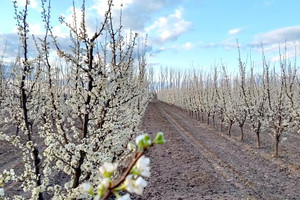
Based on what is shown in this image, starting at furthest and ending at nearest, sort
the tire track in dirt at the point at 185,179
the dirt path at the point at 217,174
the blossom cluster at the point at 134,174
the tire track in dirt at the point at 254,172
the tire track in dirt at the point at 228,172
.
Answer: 1. the tire track in dirt at the point at 228,172
2. the tire track in dirt at the point at 254,172
3. the dirt path at the point at 217,174
4. the tire track in dirt at the point at 185,179
5. the blossom cluster at the point at 134,174

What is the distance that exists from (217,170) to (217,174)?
1.64 ft

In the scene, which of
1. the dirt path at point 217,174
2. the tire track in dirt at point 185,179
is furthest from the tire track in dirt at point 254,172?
the tire track in dirt at point 185,179

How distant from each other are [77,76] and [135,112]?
4.33 m

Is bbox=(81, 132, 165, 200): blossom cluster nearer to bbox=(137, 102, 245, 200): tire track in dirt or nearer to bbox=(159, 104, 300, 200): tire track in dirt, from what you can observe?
bbox=(137, 102, 245, 200): tire track in dirt

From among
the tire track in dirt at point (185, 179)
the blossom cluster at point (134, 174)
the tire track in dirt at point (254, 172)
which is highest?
the blossom cluster at point (134, 174)

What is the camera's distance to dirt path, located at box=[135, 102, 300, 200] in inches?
313

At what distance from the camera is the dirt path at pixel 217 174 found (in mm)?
7957

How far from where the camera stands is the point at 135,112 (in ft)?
29.3

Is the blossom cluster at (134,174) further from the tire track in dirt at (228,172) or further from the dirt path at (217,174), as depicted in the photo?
the tire track in dirt at (228,172)

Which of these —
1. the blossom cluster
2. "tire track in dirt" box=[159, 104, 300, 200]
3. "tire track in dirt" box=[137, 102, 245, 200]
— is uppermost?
the blossom cluster

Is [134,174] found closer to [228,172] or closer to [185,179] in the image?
[185,179]

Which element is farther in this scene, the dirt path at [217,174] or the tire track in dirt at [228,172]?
the tire track in dirt at [228,172]

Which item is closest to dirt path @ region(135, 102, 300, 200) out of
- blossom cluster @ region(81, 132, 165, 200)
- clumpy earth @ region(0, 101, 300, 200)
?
clumpy earth @ region(0, 101, 300, 200)

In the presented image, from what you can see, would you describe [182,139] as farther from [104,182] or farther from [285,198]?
[104,182]
